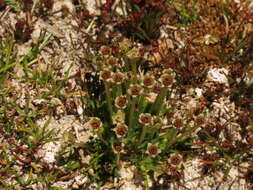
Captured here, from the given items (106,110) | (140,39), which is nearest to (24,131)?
(106,110)

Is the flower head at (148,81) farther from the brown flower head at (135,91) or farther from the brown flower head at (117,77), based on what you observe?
the brown flower head at (117,77)

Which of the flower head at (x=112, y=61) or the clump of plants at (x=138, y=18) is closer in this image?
the flower head at (x=112, y=61)

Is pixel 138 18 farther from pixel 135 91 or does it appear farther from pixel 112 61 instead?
pixel 135 91

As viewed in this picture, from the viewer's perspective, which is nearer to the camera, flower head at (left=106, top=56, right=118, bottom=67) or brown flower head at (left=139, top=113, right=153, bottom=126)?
brown flower head at (left=139, top=113, right=153, bottom=126)

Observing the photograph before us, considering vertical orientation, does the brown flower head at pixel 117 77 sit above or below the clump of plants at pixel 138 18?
below

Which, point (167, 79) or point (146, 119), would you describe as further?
point (167, 79)

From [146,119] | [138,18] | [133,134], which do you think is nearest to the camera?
[146,119]

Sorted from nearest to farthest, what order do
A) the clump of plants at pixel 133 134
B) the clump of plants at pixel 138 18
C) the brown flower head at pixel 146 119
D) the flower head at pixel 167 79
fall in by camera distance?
the brown flower head at pixel 146 119 < the flower head at pixel 167 79 < the clump of plants at pixel 133 134 < the clump of plants at pixel 138 18

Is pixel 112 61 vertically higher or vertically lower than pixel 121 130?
higher

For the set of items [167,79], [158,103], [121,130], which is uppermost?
[167,79]

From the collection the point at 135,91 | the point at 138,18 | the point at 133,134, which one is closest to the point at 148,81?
the point at 135,91

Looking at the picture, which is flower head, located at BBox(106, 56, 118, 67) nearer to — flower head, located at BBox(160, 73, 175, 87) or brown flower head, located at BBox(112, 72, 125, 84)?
brown flower head, located at BBox(112, 72, 125, 84)

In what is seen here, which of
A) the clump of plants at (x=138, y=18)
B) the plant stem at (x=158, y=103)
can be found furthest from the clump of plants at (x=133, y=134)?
the clump of plants at (x=138, y=18)

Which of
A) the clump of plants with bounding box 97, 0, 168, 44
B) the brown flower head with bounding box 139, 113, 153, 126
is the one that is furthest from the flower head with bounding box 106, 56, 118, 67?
the clump of plants with bounding box 97, 0, 168, 44
